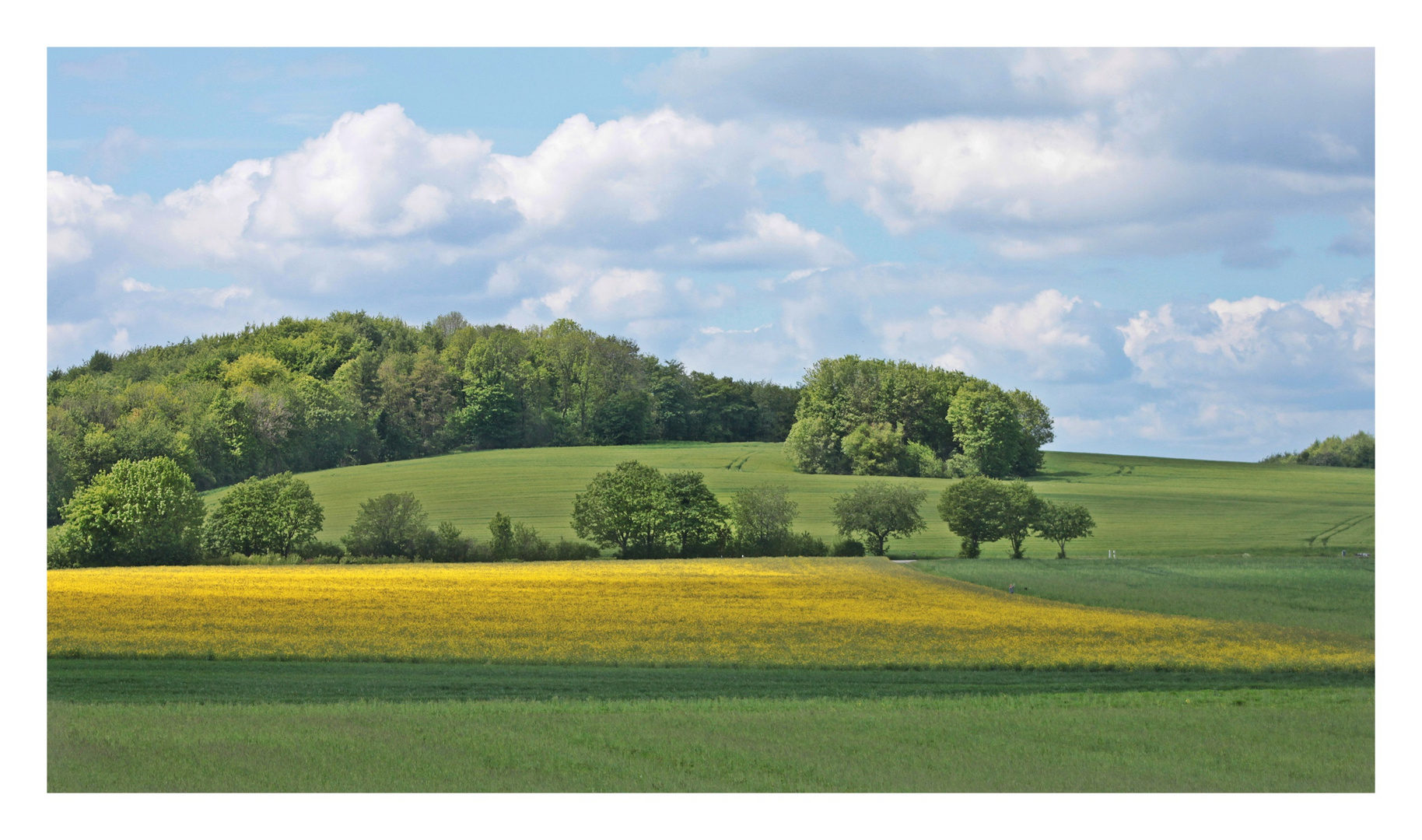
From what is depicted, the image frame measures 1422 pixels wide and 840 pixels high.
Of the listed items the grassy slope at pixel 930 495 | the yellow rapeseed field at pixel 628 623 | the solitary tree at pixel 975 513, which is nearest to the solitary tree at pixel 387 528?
the grassy slope at pixel 930 495

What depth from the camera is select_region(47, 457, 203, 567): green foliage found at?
30875 millimetres

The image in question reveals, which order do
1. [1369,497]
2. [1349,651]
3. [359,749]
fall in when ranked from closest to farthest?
[359,749] → [1349,651] → [1369,497]

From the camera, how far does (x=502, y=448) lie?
49438 mm

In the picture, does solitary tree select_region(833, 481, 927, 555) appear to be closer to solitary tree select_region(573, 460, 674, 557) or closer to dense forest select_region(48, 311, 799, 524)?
solitary tree select_region(573, 460, 674, 557)

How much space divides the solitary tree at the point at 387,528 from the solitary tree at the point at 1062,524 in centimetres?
2345

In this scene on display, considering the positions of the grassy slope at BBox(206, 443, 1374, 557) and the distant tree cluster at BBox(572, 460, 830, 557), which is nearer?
the distant tree cluster at BBox(572, 460, 830, 557)

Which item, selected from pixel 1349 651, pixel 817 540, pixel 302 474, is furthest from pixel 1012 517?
pixel 302 474

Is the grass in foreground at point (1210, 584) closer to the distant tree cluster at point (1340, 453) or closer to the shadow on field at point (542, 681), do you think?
the distant tree cluster at point (1340, 453)

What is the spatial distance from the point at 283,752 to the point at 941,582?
23543 millimetres

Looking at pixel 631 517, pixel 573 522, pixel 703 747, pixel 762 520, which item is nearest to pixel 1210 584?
pixel 762 520

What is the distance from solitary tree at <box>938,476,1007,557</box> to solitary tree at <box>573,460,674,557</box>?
37.9ft

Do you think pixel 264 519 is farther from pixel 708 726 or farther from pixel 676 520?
pixel 708 726

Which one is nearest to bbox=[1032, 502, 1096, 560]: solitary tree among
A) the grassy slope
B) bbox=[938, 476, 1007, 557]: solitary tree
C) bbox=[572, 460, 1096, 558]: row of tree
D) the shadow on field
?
bbox=[572, 460, 1096, 558]: row of tree

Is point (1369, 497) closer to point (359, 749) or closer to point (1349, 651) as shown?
point (1349, 651)
